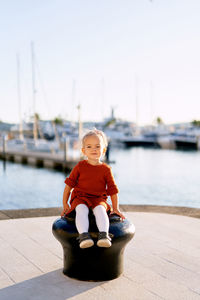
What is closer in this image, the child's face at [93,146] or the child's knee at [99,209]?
the child's knee at [99,209]

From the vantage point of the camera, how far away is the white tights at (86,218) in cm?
339

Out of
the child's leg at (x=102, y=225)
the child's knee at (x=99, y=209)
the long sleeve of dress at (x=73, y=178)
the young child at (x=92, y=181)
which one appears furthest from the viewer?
the long sleeve of dress at (x=73, y=178)

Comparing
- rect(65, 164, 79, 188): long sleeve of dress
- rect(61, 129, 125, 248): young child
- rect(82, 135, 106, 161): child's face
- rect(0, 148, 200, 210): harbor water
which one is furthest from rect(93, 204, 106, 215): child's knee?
rect(0, 148, 200, 210): harbor water

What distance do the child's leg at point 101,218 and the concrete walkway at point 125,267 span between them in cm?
59

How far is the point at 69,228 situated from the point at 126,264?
968 mm

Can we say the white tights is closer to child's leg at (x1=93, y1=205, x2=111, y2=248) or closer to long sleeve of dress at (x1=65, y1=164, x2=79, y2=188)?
child's leg at (x1=93, y1=205, x2=111, y2=248)

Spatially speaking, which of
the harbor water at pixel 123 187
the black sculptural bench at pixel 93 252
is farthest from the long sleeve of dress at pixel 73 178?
the harbor water at pixel 123 187

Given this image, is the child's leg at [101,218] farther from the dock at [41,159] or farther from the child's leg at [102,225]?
the dock at [41,159]

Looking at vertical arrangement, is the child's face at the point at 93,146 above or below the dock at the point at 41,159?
above

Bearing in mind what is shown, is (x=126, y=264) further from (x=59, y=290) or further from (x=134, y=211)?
(x=134, y=211)

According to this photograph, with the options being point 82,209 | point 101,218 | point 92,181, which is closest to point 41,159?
point 92,181

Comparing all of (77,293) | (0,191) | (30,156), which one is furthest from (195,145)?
(77,293)

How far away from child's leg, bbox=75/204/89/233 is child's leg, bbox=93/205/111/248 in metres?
0.09

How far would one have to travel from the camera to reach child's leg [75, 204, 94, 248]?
3303mm
